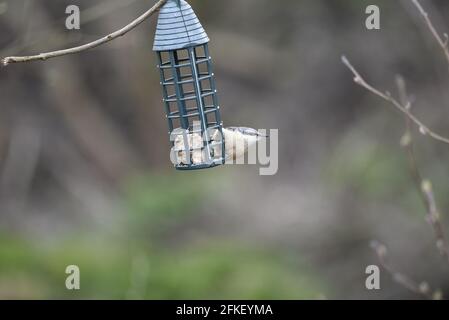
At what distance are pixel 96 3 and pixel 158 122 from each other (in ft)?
5.64

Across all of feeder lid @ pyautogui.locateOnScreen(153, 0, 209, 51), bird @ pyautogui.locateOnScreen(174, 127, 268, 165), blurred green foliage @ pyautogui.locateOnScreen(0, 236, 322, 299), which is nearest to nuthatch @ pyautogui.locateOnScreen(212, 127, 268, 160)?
bird @ pyautogui.locateOnScreen(174, 127, 268, 165)

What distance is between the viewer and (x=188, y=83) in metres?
3.34

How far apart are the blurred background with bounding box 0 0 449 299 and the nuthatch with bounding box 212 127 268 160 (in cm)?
237

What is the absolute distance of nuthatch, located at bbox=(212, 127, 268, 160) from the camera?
3.42m

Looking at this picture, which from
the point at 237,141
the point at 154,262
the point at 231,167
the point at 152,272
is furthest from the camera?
the point at 231,167

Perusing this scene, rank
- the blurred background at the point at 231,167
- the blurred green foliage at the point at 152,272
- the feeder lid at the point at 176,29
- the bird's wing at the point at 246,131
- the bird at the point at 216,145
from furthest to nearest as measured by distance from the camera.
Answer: the blurred background at the point at 231,167 < the blurred green foliage at the point at 152,272 < the bird's wing at the point at 246,131 < the bird at the point at 216,145 < the feeder lid at the point at 176,29

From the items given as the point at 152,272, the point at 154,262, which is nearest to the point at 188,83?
the point at 152,272

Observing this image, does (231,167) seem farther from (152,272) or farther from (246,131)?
(246,131)

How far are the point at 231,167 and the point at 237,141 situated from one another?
5.34 m

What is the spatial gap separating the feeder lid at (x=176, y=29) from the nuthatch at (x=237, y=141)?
52 centimetres

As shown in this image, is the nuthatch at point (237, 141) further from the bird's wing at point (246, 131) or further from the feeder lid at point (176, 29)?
the feeder lid at point (176, 29)

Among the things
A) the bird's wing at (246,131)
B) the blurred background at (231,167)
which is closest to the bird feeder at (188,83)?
the bird's wing at (246,131)

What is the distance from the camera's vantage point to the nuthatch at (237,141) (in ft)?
11.2
